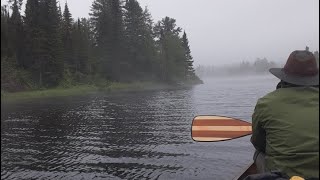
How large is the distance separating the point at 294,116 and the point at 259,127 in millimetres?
602

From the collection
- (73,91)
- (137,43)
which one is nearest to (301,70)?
(73,91)

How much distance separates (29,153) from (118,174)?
17.2 ft

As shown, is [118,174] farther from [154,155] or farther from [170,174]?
[154,155]

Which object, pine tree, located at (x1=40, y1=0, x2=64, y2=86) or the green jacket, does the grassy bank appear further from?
the green jacket

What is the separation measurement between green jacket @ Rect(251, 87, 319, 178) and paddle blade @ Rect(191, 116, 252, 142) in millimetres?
2366

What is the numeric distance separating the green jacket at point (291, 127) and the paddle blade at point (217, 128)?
2366mm

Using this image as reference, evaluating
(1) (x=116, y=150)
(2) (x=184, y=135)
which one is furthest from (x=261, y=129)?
(2) (x=184, y=135)

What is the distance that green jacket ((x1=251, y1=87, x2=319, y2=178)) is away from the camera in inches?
128

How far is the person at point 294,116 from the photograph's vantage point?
3230 mm

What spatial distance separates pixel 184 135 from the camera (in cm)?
1958

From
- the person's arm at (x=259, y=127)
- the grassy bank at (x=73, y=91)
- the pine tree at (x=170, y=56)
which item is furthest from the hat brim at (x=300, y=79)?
the pine tree at (x=170, y=56)

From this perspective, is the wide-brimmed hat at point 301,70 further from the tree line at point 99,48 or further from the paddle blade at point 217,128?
the tree line at point 99,48

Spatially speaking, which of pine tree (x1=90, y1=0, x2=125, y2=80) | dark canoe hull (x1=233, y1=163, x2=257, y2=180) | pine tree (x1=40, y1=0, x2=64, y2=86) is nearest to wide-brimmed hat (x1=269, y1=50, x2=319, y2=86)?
dark canoe hull (x1=233, y1=163, x2=257, y2=180)

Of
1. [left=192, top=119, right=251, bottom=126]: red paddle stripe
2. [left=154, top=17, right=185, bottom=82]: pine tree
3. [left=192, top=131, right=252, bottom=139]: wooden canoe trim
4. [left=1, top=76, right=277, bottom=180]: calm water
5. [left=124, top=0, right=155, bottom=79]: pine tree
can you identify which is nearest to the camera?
[left=192, top=131, right=252, bottom=139]: wooden canoe trim
